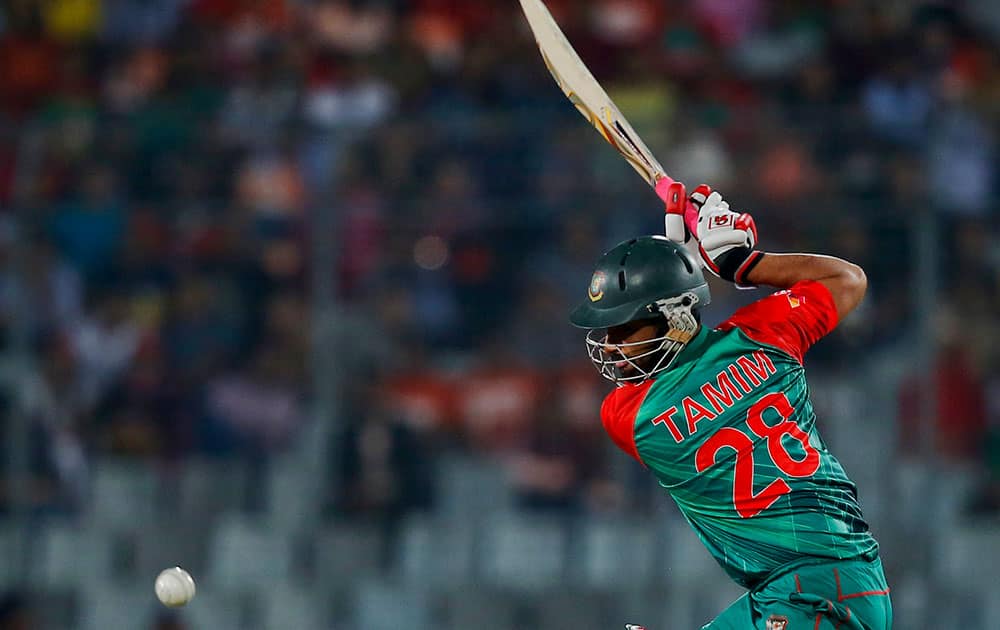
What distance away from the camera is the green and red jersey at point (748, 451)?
16.5 feet

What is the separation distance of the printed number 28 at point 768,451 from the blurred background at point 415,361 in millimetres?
3752

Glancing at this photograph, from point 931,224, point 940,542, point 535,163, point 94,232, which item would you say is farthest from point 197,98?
point 940,542

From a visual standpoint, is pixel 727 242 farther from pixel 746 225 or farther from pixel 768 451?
pixel 768 451

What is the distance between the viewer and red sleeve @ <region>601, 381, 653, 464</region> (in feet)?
17.2

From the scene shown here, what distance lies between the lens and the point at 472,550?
29.5 feet

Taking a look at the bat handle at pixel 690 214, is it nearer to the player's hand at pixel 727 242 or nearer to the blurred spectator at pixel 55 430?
the player's hand at pixel 727 242

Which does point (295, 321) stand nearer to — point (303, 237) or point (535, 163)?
point (303, 237)

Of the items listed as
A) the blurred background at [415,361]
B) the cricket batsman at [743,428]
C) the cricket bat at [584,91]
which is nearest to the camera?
the cricket batsman at [743,428]

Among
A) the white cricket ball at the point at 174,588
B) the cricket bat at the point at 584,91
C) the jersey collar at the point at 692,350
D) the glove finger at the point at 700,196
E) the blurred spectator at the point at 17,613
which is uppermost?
the cricket bat at the point at 584,91

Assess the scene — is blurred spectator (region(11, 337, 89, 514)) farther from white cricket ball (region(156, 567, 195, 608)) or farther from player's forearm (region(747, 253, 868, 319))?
player's forearm (region(747, 253, 868, 319))

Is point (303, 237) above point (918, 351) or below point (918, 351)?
above

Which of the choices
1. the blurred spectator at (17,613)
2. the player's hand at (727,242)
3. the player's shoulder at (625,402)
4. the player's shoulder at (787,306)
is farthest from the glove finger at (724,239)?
the blurred spectator at (17,613)

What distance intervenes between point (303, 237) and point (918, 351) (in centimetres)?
370

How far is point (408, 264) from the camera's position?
916 cm
